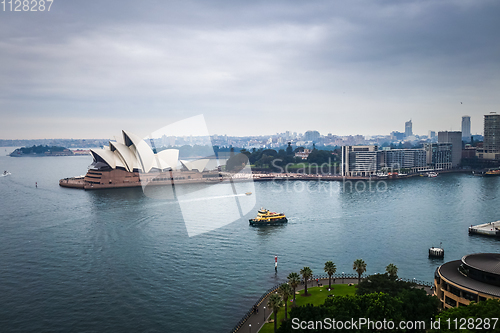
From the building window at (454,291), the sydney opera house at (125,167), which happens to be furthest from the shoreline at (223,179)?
the building window at (454,291)

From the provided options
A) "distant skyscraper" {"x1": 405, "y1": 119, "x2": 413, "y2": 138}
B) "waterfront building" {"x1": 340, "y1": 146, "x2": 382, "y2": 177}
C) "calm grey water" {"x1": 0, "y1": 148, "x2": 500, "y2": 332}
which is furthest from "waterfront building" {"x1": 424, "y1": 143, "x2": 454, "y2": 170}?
"distant skyscraper" {"x1": 405, "y1": 119, "x2": 413, "y2": 138}

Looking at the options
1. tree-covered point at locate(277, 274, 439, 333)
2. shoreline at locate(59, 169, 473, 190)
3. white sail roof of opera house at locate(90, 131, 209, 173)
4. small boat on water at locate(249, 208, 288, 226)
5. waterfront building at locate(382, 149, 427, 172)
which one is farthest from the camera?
waterfront building at locate(382, 149, 427, 172)

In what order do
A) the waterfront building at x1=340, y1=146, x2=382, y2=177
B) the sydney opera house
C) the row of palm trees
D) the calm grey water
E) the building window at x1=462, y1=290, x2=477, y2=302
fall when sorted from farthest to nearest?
the waterfront building at x1=340, y1=146, x2=382, y2=177 < the sydney opera house < the calm grey water < the row of palm trees < the building window at x1=462, y1=290, x2=477, y2=302

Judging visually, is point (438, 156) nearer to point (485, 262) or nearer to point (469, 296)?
point (485, 262)

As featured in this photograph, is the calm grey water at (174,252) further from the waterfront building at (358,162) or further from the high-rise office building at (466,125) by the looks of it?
the high-rise office building at (466,125)

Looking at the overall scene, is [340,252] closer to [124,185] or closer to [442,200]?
[442,200]

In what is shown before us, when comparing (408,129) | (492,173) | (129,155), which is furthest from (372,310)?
(408,129)

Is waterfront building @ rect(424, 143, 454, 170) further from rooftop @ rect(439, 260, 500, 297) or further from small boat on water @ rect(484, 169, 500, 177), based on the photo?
rooftop @ rect(439, 260, 500, 297)
